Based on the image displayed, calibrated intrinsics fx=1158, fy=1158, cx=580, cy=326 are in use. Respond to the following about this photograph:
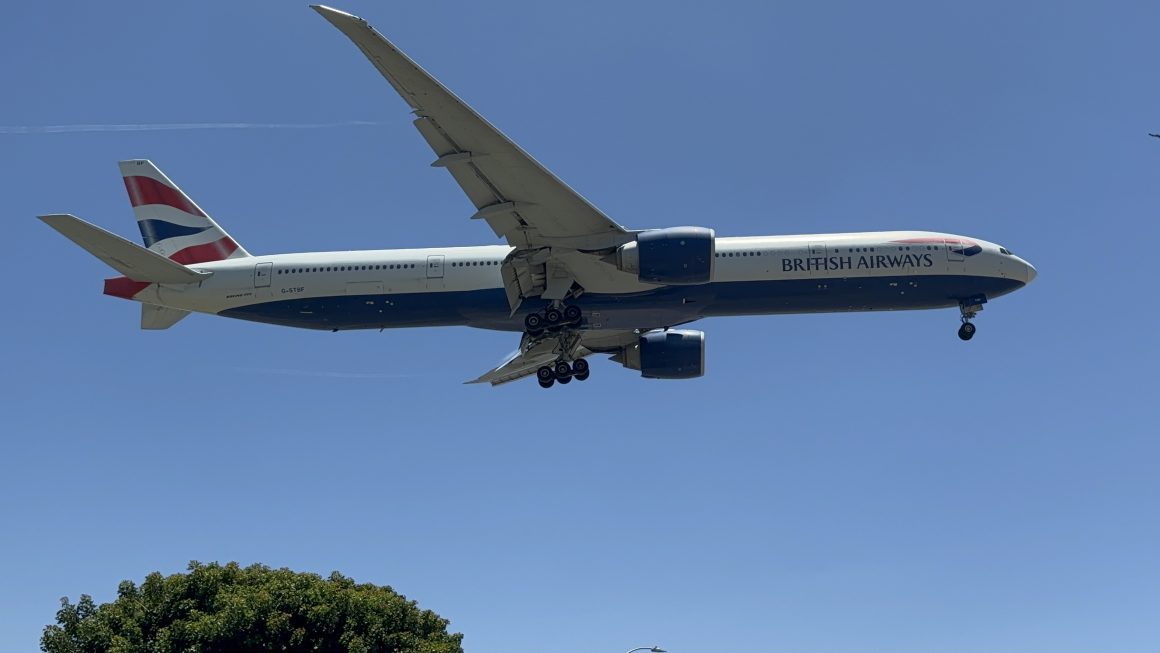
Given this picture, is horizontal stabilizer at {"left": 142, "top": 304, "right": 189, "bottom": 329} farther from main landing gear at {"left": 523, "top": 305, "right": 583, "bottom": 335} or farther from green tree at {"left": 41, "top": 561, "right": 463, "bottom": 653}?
main landing gear at {"left": 523, "top": 305, "right": 583, "bottom": 335}

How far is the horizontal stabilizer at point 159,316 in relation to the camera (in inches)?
1790

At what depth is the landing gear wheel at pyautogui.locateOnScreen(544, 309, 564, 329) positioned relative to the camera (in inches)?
1697

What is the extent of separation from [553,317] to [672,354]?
26.3 feet

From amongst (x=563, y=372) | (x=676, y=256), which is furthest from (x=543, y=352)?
(x=676, y=256)

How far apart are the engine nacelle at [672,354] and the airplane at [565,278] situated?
9.39ft

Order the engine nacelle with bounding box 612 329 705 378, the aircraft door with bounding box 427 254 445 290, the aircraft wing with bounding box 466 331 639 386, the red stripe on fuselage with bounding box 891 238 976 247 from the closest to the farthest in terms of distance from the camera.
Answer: the aircraft door with bounding box 427 254 445 290 → the red stripe on fuselage with bounding box 891 238 976 247 → the aircraft wing with bounding box 466 331 639 386 → the engine nacelle with bounding box 612 329 705 378

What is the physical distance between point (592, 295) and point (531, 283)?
94.7 inches

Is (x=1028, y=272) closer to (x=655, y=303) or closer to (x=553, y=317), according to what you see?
(x=655, y=303)

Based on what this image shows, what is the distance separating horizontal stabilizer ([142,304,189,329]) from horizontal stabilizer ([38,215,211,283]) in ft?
4.57

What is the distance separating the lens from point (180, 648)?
4028 cm

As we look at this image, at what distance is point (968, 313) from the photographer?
1774 inches

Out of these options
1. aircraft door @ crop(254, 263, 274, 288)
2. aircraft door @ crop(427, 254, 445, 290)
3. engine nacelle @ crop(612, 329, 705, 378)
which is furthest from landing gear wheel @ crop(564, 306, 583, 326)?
aircraft door @ crop(254, 263, 274, 288)

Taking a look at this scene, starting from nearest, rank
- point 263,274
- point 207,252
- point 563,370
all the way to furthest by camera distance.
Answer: point 263,274 → point 563,370 → point 207,252

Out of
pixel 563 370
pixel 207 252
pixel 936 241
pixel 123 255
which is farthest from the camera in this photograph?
pixel 207 252
